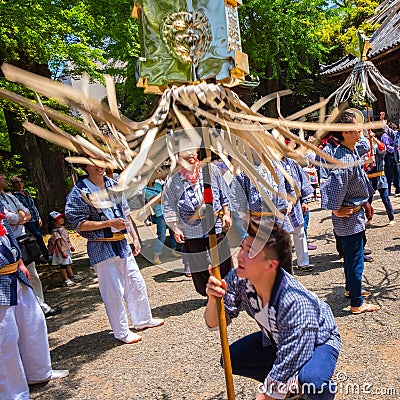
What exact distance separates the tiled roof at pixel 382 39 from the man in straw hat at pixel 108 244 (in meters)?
9.04

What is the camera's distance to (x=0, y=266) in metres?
3.06

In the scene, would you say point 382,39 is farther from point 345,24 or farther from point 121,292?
point 121,292

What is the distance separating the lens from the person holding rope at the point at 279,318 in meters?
1.98

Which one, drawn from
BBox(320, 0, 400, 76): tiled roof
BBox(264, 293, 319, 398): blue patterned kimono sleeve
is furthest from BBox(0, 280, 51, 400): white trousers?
BBox(320, 0, 400, 76): tiled roof

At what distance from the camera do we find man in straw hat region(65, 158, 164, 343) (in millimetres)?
3818

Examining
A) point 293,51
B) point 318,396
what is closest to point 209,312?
point 318,396

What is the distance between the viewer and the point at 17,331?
123 inches

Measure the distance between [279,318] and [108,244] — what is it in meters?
2.17

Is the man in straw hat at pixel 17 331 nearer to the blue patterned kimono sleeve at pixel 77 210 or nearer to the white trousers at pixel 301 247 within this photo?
the blue patterned kimono sleeve at pixel 77 210

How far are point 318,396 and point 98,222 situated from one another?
2438 mm

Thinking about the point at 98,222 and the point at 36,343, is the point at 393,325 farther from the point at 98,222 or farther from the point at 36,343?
the point at 36,343

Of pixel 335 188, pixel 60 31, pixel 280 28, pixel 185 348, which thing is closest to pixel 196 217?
pixel 185 348

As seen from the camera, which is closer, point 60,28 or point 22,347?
point 22,347

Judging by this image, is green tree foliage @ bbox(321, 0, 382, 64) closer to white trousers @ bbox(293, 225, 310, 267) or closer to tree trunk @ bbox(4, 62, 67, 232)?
tree trunk @ bbox(4, 62, 67, 232)
